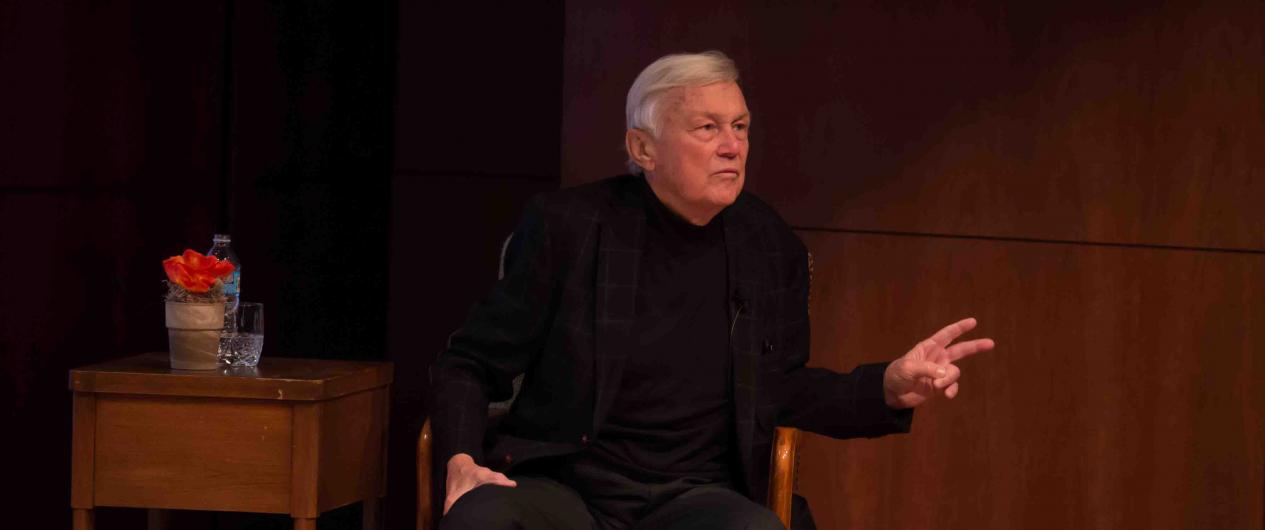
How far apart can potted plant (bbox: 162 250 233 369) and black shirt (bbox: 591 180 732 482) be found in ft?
2.97

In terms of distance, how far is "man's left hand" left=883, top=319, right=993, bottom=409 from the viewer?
2.76 metres

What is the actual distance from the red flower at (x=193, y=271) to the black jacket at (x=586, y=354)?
0.61 m

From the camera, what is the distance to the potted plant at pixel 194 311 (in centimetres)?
314

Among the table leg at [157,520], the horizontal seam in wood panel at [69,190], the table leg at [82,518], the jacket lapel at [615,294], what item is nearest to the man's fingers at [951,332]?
the jacket lapel at [615,294]

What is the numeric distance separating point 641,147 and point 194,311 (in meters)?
1.03

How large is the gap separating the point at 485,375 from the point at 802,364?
0.66 m

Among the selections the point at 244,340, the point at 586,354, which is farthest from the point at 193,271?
the point at 586,354

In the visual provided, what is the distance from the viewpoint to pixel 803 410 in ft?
9.76

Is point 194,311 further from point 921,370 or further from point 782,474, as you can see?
point 921,370

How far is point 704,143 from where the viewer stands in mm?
2910

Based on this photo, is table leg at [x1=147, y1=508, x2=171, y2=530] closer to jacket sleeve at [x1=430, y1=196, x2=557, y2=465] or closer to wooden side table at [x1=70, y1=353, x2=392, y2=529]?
wooden side table at [x1=70, y1=353, x2=392, y2=529]

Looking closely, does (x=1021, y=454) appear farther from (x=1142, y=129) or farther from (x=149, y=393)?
(x=149, y=393)

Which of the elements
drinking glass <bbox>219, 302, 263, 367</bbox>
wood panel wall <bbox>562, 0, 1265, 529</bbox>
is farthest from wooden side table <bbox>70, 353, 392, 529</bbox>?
wood panel wall <bbox>562, 0, 1265, 529</bbox>

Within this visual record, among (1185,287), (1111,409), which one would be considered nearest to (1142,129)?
(1185,287)
